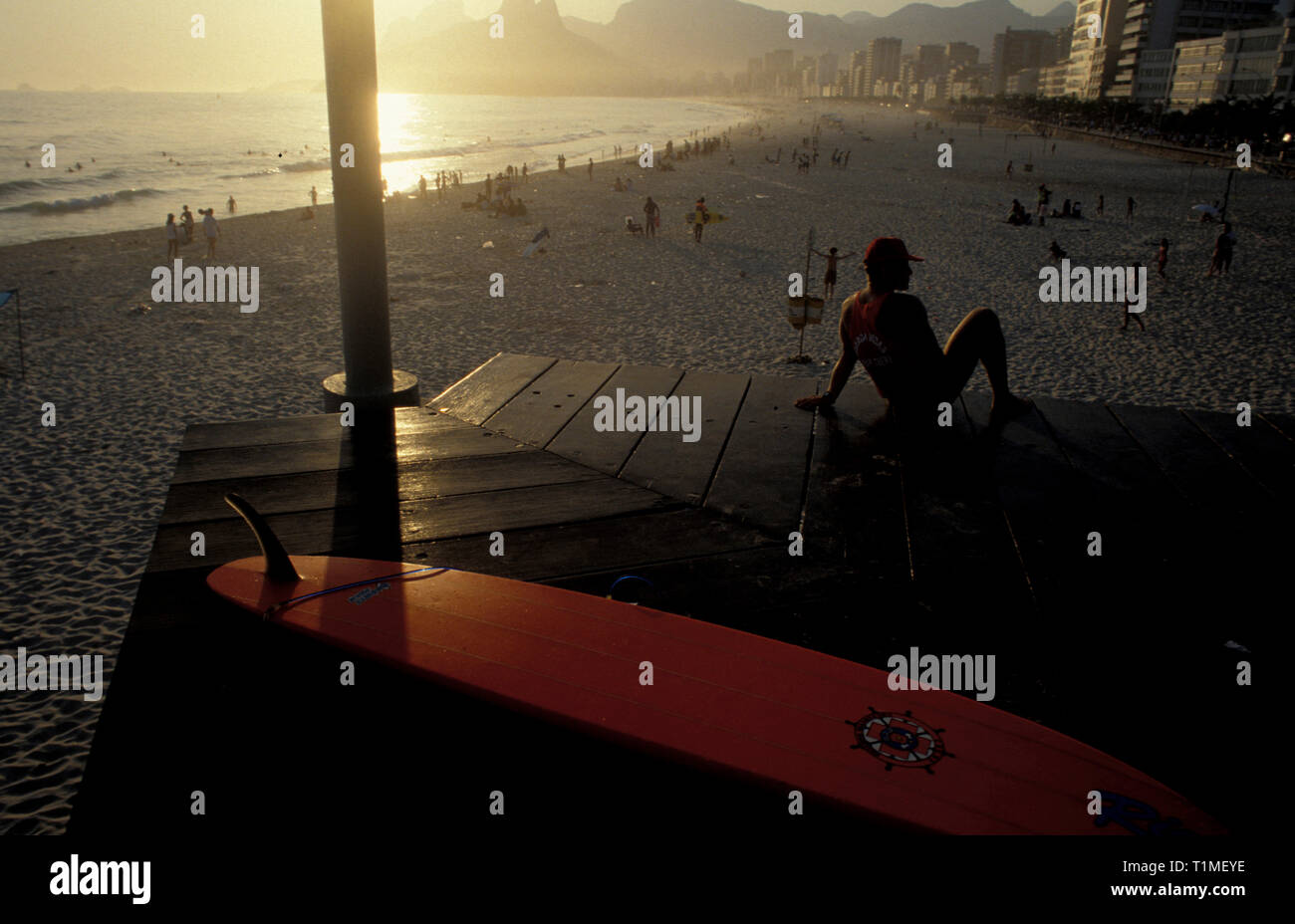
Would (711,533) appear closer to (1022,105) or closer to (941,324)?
(941,324)

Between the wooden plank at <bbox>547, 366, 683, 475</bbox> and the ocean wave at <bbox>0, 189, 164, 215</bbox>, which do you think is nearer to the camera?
the wooden plank at <bbox>547, 366, 683, 475</bbox>

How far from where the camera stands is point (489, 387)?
17.1ft

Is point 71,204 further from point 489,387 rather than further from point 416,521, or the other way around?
point 416,521

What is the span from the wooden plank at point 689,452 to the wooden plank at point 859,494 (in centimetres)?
51

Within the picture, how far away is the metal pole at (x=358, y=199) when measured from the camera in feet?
15.5

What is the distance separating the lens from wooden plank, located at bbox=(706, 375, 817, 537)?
11.5 ft

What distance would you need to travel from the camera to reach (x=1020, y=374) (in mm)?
11336

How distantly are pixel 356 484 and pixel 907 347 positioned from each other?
3.01 m

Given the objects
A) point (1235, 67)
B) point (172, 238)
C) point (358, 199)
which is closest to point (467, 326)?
point (358, 199)

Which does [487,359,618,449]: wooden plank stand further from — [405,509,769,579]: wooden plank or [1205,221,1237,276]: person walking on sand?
[1205,221,1237,276]: person walking on sand

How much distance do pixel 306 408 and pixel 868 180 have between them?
36.2m

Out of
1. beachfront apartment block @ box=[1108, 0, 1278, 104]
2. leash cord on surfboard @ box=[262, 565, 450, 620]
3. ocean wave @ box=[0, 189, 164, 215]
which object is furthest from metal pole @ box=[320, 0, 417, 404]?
beachfront apartment block @ box=[1108, 0, 1278, 104]

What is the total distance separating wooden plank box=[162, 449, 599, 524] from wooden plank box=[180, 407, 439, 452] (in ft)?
1.80

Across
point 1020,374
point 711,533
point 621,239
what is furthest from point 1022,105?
point 711,533
